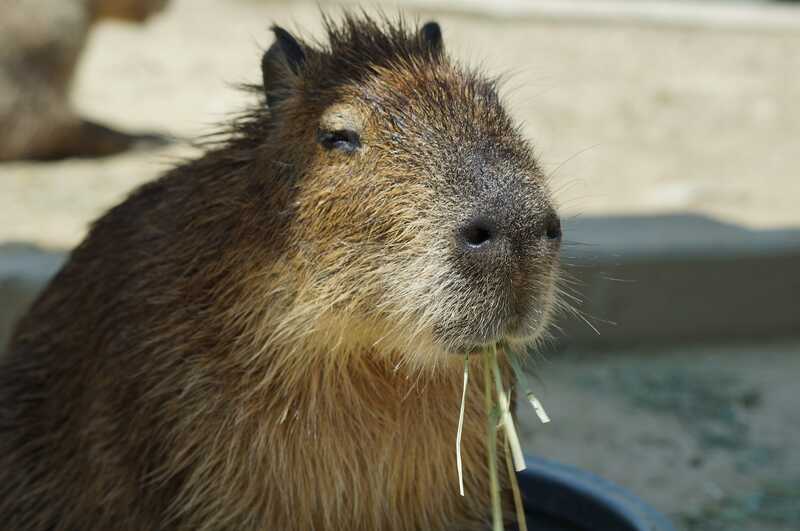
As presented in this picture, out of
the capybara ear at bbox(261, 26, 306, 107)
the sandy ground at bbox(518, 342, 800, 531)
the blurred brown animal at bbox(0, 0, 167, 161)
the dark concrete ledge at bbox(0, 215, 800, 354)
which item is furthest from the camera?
the blurred brown animal at bbox(0, 0, 167, 161)

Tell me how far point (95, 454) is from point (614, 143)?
5.58m

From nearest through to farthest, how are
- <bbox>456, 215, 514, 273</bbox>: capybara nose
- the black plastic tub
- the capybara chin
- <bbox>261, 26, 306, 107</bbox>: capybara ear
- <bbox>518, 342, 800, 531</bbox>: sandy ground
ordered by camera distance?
1. <bbox>456, 215, 514, 273</bbox>: capybara nose
2. the capybara chin
3. <bbox>261, 26, 306, 107</bbox>: capybara ear
4. the black plastic tub
5. <bbox>518, 342, 800, 531</bbox>: sandy ground

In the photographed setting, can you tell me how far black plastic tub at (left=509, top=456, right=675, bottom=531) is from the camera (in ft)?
10.3

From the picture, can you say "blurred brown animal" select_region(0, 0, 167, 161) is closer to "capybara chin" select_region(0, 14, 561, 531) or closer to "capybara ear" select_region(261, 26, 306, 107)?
"capybara chin" select_region(0, 14, 561, 531)

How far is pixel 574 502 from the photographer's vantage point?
3328mm

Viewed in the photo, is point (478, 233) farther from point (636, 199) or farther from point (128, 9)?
point (128, 9)

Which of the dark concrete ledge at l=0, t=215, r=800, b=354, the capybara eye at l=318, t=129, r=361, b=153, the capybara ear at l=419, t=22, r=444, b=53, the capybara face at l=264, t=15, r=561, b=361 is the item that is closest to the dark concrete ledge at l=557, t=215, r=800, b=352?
the dark concrete ledge at l=0, t=215, r=800, b=354

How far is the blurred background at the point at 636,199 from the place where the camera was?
14.6 ft

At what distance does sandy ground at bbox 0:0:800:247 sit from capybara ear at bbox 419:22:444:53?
2.03 metres

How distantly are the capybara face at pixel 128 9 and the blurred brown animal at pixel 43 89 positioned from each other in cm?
76

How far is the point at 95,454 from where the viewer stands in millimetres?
2918

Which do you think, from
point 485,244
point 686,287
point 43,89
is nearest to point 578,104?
point 43,89

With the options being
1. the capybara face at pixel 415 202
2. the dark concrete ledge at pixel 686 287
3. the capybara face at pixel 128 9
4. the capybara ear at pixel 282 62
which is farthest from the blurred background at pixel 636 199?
the capybara ear at pixel 282 62

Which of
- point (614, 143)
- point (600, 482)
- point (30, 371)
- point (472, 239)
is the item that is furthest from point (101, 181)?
point (472, 239)
